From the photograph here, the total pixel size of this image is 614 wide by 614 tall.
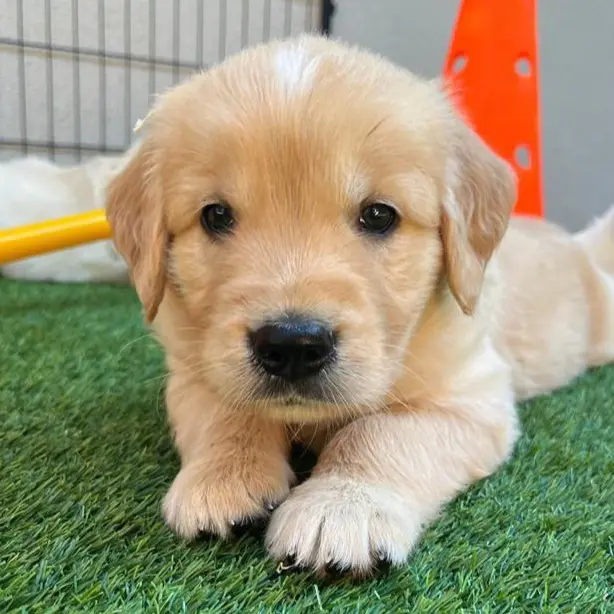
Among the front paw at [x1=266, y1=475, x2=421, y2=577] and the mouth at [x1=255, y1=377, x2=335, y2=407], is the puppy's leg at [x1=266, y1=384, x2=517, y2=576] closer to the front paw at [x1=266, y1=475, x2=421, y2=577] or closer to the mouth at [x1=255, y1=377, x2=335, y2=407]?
the front paw at [x1=266, y1=475, x2=421, y2=577]

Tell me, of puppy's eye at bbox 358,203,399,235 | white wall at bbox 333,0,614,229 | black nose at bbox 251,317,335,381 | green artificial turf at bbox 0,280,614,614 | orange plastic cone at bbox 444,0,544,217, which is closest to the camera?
green artificial turf at bbox 0,280,614,614

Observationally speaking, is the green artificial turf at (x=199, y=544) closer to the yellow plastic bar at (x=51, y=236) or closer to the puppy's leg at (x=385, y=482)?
the puppy's leg at (x=385, y=482)

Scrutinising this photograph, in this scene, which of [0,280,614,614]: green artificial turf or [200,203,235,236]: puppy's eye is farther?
[200,203,235,236]: puppy's eye

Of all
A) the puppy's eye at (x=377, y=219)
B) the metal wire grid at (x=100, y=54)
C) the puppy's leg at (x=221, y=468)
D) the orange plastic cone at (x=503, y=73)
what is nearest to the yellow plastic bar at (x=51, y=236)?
the puppy's leg at (x=221, y=468)

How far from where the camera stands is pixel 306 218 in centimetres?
153

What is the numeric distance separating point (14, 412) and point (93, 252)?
2.53 meters

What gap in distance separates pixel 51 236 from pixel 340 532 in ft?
7.49

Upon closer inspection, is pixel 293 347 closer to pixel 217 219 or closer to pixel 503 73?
pixel 217 219

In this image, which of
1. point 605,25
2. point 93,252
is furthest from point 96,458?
point 605,25

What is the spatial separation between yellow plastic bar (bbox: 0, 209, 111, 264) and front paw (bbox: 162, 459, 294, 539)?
188 cm

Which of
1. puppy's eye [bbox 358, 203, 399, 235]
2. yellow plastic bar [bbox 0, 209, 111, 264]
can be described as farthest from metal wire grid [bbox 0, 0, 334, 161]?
puppy's eye [bbox 358, 203, 399, 235]

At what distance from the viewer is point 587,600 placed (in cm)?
123

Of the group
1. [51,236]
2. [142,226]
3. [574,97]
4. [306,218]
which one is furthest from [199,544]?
[574,97]

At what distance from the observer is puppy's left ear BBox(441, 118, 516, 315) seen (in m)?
1.72
